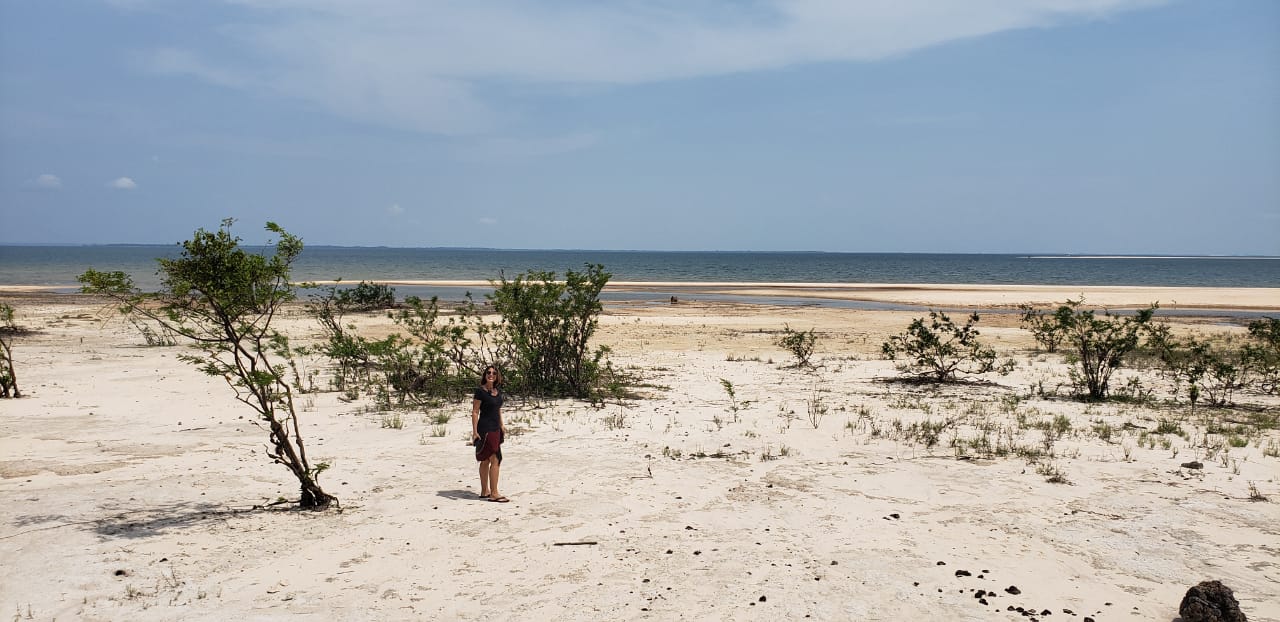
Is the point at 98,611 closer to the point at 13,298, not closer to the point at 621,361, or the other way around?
the point at 621,361

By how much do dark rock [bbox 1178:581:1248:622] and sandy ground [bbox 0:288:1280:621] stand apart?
32 cm

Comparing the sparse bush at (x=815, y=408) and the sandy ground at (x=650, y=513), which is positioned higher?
the sparse bush at (x=815, y=408)

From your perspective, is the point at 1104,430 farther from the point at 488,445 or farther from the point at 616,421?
the point at 488,445

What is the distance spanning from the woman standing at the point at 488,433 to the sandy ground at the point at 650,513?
0.27 metres

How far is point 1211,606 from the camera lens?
4840mm

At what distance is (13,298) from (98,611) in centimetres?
4810

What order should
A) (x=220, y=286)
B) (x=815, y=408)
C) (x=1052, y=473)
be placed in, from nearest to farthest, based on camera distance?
(x=220, y=286) < (x=1052, y=473) < (x=815, y=408)

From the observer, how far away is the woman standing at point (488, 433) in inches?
298

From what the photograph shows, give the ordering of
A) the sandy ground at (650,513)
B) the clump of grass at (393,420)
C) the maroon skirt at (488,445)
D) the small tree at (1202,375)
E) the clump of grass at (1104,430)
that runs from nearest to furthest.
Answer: the sandy ground at (650,513), the maroon skirt at (488,445), the clump of grass at (1104,430), the clump of grass at (393,420), the small tree at (1202,375)

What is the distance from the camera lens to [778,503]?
24.6ft

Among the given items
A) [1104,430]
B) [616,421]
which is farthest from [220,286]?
[1104,430]

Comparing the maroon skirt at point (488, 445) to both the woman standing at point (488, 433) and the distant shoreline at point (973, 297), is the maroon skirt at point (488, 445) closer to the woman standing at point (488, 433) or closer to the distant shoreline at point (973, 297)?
the woman standing at point (488, 433)

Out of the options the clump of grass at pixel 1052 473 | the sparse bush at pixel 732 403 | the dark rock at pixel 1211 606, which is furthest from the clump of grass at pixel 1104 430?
the dark rock at pixel 1211 606

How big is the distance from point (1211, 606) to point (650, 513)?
424 centimetres
